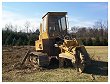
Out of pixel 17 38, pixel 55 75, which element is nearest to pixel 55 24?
pixel 55 75

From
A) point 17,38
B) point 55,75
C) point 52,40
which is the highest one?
point 17,38

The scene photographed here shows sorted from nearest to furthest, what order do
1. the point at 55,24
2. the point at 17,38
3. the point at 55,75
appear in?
1. the point at 55,75
2. the point at 55,24
3. the point at 17,38

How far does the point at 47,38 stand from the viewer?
11.3 m

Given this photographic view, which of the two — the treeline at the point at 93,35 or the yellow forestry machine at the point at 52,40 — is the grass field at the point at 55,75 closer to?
the yellow forestry machine at the point at 52,40

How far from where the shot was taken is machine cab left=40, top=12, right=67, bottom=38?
37.2ft

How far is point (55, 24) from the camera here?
11461 mm

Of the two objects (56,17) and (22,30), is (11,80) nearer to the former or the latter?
(56,17)

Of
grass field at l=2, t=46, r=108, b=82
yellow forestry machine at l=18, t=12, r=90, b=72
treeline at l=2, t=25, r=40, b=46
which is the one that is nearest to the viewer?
grass field at l=2, t=46, r=108, b=82

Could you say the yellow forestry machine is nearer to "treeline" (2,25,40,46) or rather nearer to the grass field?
the grass field

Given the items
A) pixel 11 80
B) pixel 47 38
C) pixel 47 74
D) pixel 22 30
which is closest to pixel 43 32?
pixel 47 38

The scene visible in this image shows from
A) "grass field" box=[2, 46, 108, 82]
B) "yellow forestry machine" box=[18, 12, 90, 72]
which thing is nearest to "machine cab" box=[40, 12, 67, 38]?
"yellow forestry machine" box=[18, 12, 90, 72]

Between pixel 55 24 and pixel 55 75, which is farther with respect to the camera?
pixel 55 24

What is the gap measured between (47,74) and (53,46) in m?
2.60

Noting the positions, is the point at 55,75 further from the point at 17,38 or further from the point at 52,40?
the point at 17,38
